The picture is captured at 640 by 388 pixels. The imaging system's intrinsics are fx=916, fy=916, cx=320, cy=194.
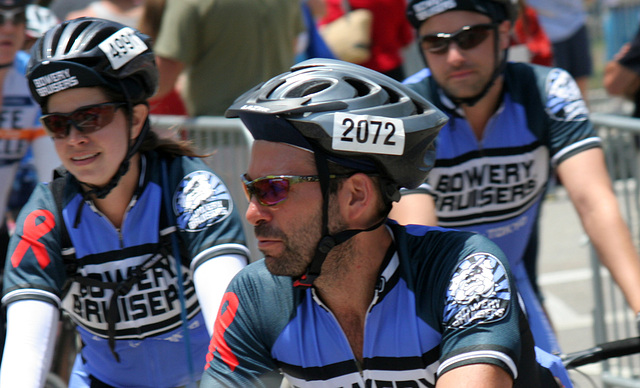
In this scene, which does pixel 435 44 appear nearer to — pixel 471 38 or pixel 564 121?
pixel 471 38

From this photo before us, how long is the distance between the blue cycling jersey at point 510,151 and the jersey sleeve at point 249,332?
1.30 m

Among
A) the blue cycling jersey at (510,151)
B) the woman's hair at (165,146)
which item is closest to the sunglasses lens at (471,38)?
the blue cycling jersey at (510,151)

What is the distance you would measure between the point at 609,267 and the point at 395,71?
4.16m

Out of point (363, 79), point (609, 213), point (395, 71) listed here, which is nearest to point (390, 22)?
point (395, 71)

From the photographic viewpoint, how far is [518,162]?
3.80 m

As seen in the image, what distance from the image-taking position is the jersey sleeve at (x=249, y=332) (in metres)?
2.53

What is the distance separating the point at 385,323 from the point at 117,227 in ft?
4.02

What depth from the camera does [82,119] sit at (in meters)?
3.22

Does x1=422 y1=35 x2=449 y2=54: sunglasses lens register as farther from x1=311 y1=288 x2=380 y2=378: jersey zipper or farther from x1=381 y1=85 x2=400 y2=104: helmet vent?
x1=311 y1=288 x2=380 y2=378: jersey zipper

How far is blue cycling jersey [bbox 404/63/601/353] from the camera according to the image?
3748mm

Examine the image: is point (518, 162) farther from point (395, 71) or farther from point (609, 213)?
point (395, 71)

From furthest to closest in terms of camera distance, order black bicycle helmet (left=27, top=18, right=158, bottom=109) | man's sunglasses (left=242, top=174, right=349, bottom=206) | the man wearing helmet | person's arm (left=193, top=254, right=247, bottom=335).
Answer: the man wearing helmet, black bicycle helmet (left=27, top=18, right=158, bottom=109), person's arm (left=193, top=254, right=247, bottom=335), man's sunglasses (left=242, top=174, right=349, bottom=206)

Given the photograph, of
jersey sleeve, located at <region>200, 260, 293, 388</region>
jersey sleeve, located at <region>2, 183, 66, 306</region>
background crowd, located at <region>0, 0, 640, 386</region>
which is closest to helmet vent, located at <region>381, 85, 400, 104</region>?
jersey sleeve, located at <region>200, 260, 293, 388</region>

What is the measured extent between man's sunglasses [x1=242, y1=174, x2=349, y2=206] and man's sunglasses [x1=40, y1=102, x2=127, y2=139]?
956mm
